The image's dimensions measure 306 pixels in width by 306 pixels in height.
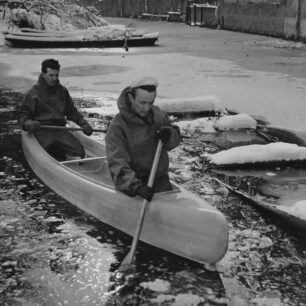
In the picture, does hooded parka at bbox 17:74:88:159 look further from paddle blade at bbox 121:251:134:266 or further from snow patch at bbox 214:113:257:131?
snow patch at bbox 214:113:257:131

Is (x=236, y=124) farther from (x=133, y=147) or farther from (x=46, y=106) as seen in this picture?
(x=133, y=147)

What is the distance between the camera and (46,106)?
21.6 ft

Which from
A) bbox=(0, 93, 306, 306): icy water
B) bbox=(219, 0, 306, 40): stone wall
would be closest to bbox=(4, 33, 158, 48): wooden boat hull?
bbox=(219, 0, 306, 40): stone wall

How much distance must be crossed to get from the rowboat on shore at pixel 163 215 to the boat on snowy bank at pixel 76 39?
17700 mm

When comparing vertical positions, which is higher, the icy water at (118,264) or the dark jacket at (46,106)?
the dark jacket at (46,106)

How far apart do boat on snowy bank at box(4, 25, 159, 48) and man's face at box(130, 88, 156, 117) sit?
18.3 meters

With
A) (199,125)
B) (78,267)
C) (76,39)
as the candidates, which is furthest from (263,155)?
(76,39)

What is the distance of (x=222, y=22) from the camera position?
111 ft

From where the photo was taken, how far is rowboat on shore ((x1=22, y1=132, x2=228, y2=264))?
4.05 meters

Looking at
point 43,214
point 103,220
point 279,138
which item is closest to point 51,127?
point 43,214

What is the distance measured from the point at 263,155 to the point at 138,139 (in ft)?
9.25

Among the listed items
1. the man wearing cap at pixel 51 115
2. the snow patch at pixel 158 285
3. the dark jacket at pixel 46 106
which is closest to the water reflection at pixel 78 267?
the snow patch at pixel 158 285

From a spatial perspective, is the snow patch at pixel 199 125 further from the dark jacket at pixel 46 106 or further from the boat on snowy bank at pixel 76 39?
the boat on snowy bank at pixel 76 39

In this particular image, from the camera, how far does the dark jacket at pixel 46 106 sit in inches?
254
